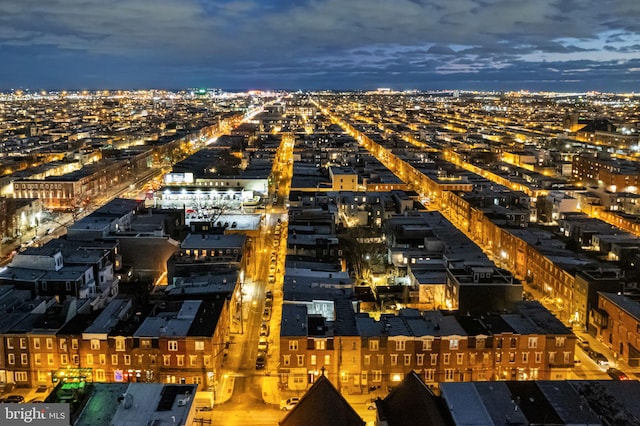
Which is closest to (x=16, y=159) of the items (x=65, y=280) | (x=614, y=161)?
Answer: (x=65, y=280)

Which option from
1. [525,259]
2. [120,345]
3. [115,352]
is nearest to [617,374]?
[525,259]

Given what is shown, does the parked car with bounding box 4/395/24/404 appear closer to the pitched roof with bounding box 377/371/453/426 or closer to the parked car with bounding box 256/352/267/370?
the parked car with bounding box 256/352/267/370

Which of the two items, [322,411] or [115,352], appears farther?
[115,352]

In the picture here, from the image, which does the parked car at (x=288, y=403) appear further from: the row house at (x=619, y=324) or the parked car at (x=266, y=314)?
the row house at (x=619, y=324)

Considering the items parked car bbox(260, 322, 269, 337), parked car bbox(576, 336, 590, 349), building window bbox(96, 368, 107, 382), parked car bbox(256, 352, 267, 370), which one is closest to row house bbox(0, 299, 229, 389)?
building window bbox(96, 368, 107, 382)

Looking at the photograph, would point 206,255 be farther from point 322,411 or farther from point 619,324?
point 619,324

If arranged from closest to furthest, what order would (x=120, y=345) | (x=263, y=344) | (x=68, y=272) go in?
(x=120, y=345), (x=263, y=344), (x=68, y=272)

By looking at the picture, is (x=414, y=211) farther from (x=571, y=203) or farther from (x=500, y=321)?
(x=500, y=321)
